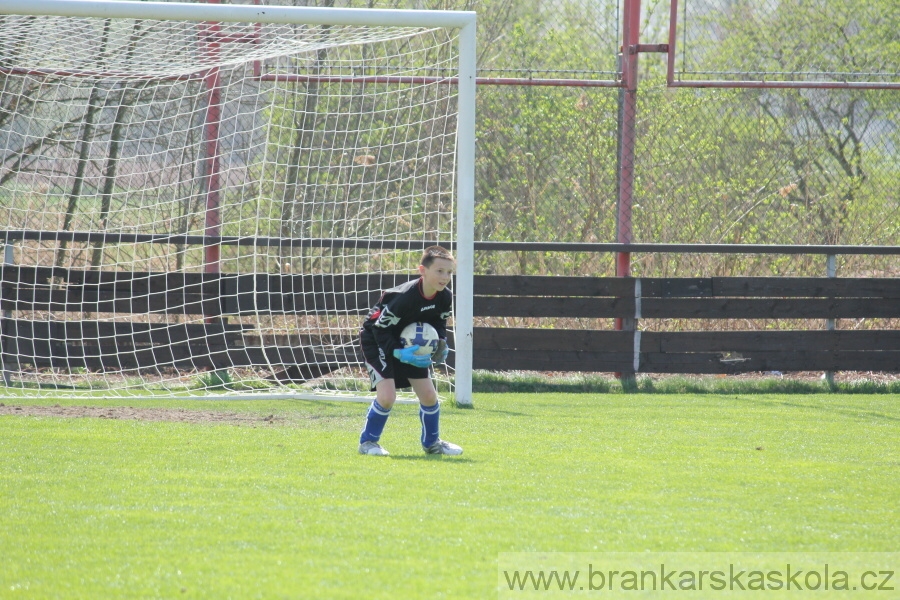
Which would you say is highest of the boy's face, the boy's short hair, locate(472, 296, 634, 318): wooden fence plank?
the boy's short hair

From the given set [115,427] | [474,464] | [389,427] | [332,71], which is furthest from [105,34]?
[474,464]

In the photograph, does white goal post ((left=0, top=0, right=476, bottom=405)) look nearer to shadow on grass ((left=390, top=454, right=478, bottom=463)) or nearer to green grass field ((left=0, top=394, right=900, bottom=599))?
green grass field ((left=0, top=394, right=900, bottom=599))

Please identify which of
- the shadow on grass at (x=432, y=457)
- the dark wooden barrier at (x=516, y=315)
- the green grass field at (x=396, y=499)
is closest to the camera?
the green grass field at (x=396, y=499)

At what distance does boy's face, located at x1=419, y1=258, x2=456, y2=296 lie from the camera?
548 cm

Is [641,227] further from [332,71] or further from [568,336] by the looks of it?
[332,71]

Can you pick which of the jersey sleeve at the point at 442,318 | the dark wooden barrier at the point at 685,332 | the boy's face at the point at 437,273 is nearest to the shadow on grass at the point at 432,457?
the jersey sleeve at the point at 442,318

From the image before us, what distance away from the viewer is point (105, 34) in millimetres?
8609

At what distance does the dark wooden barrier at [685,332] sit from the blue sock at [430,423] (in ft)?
12.7

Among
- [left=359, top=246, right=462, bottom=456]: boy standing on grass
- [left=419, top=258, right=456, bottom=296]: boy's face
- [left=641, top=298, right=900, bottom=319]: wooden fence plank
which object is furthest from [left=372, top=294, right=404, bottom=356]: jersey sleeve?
[left=641, top=298, right=900, bottom=319]: wooden fence plank

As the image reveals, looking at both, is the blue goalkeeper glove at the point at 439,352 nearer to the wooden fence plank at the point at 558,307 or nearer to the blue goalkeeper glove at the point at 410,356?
the blue goalkeeper glove at the point at 410,356

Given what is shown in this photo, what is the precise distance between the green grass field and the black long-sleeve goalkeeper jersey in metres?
0.69

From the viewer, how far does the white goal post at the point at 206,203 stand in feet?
28.1

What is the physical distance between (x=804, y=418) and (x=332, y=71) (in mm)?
5653

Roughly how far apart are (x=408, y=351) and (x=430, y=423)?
43 centimetres
